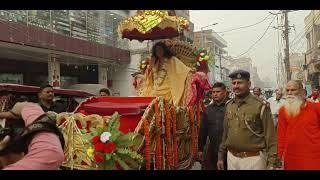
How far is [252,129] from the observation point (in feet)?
13.9

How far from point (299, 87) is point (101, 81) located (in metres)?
19.1

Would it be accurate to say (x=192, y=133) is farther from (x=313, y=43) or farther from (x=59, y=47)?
(x=313, y=43)

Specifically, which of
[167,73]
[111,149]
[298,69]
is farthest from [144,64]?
[298,69]

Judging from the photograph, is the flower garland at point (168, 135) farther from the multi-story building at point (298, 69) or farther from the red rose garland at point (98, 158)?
the multi-story building at point (298, 69)

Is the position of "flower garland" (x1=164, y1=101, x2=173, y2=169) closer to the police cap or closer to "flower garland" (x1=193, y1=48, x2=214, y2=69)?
the police cap

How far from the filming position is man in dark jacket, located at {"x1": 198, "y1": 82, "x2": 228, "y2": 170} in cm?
560

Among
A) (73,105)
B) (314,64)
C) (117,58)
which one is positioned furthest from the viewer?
(314,64)

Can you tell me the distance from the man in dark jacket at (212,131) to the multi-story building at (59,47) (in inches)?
403

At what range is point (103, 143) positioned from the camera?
398 centimetres

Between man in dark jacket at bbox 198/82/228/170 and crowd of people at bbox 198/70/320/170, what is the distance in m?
0.02

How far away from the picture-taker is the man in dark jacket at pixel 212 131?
5598 mm
